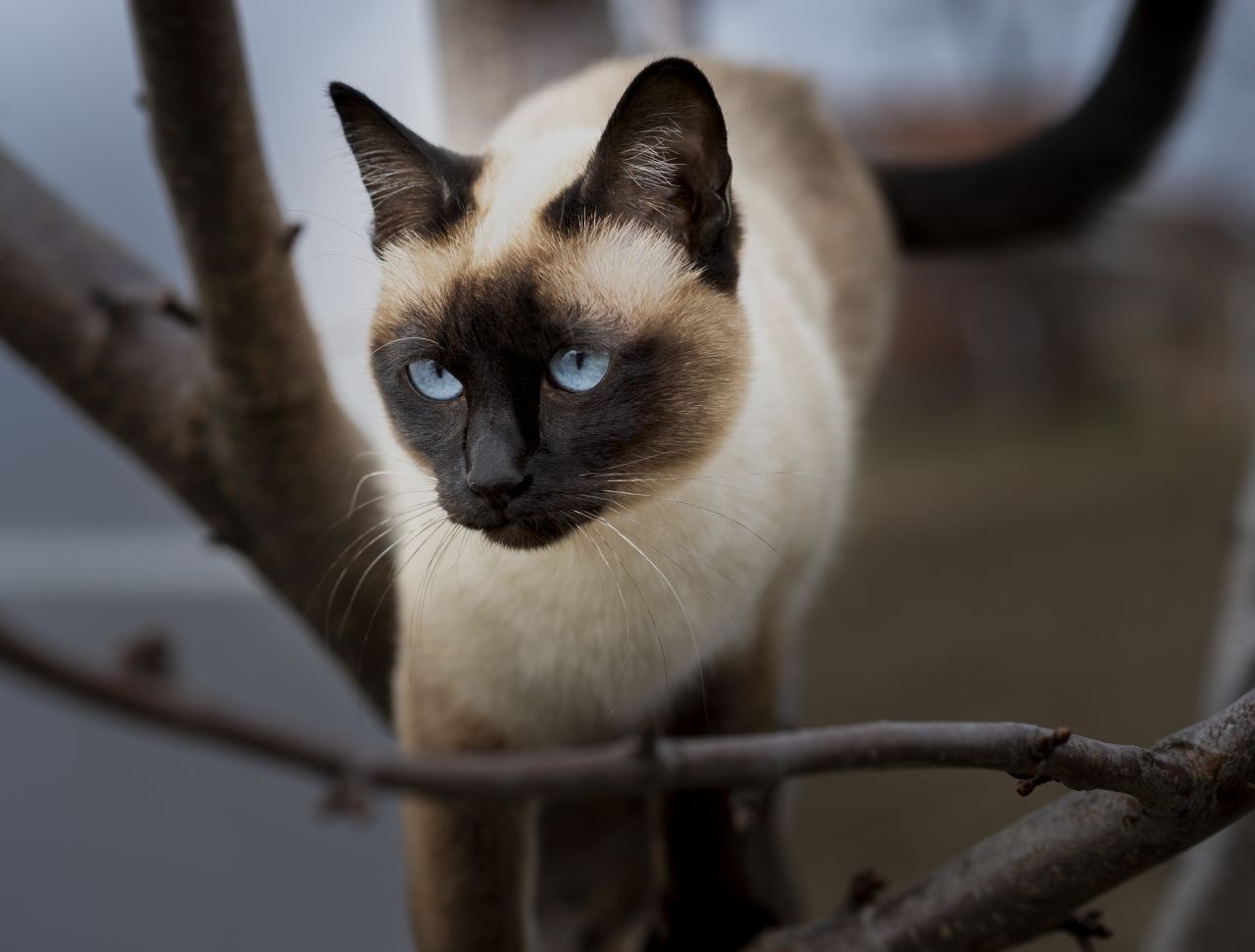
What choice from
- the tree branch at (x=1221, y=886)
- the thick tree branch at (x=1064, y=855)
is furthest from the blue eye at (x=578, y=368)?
the tree branch at (x=1221, y=886)

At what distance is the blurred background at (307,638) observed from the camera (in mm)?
1041

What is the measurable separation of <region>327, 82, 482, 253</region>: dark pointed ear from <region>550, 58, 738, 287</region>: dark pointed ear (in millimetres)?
84

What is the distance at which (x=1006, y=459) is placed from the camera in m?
4.65

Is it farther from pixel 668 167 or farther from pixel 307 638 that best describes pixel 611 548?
pixel 307 638

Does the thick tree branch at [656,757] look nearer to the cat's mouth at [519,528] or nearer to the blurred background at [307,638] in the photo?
the blurred background at [307,638]

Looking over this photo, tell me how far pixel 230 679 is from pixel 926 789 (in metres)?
1.01

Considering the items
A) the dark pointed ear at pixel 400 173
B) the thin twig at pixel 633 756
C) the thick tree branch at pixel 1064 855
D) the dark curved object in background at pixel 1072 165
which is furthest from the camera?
the dark curved object in background at pixel 1072 165

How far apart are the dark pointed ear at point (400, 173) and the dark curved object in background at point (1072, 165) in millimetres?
993

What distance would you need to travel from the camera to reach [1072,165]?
5.52ft

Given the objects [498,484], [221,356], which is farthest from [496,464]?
[221,356]

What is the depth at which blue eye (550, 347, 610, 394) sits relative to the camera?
2.76 feet

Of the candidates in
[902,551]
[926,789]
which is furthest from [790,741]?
[902,551]

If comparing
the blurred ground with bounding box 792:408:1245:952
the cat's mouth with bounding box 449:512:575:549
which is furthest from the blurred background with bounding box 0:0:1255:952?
the cat's mouth with bounding box 449:512:575:549

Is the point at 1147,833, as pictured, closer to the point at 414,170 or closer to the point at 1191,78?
the point at 414,170
